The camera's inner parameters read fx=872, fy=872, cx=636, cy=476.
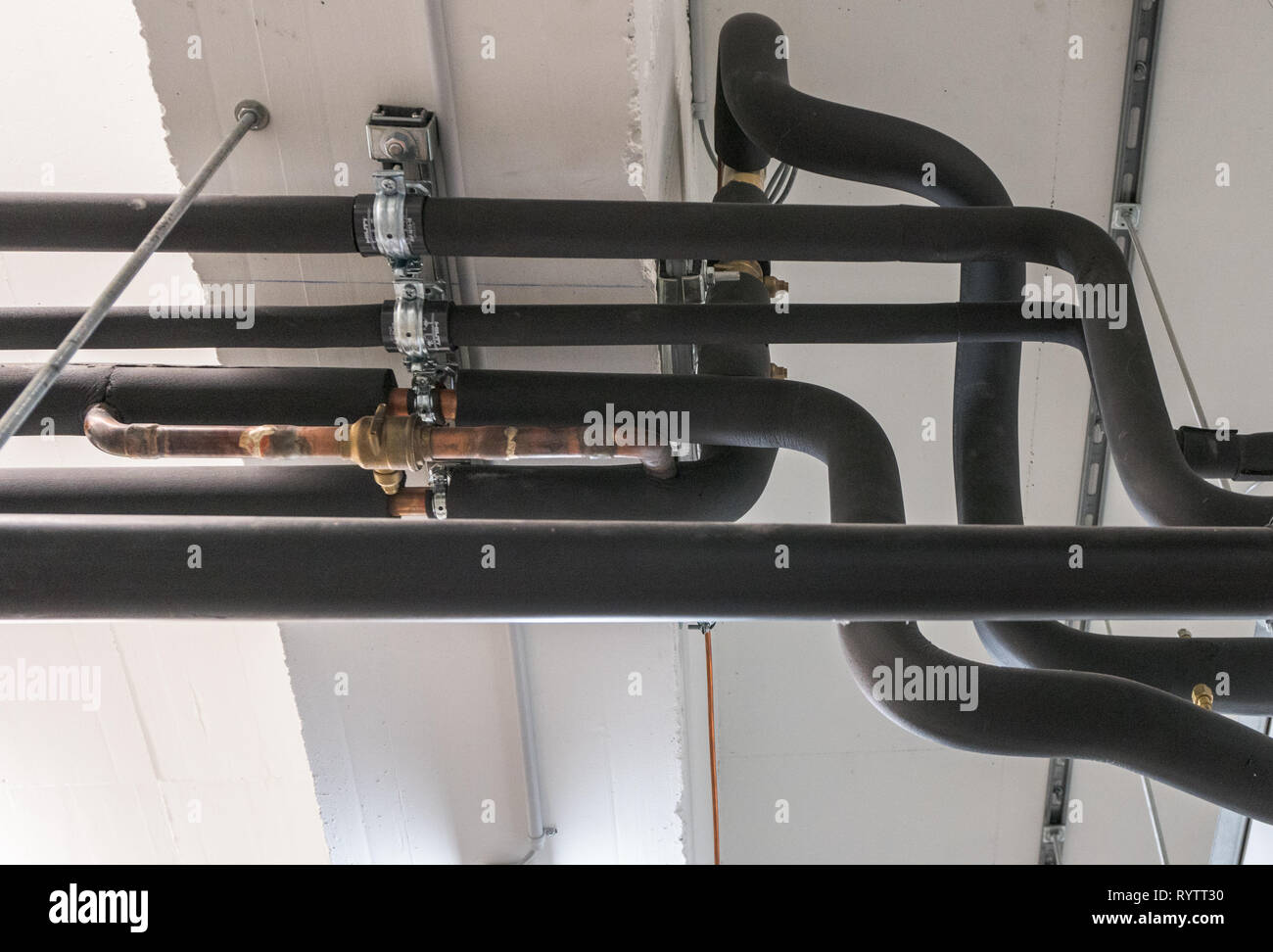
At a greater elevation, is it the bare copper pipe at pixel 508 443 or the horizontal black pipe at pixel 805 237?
the horizontal black pipe at pixel 805 237

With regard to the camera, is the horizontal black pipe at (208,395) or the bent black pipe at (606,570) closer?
the bent black pipe at (606,570)

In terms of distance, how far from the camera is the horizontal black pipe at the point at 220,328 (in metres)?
0.80

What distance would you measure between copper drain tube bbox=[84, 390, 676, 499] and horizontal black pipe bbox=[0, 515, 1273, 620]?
27cm

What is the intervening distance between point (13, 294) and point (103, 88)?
1.04ft

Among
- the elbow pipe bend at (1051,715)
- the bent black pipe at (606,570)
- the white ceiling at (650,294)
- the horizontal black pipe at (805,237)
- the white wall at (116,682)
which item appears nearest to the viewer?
the bent black pipe at (606,570)

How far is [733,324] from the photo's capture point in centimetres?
82

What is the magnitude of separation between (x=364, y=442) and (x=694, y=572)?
0.37 meters

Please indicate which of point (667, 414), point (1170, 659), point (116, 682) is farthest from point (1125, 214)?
point (116, 682)

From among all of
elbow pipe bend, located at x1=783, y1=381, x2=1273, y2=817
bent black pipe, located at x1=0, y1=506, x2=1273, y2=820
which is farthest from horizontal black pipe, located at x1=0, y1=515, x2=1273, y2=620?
elbow pipe bend, located at x1=783, y1=381, x2=1273, y2=817

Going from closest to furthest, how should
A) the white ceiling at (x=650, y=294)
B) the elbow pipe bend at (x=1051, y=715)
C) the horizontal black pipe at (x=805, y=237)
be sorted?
the elbow pipe bend at (x=1051, y=715) → the horizontal black pipe at (x=805, y=237) → the white ceiling at (x=650, y=294)

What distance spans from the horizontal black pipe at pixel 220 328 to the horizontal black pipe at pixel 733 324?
0.11ft

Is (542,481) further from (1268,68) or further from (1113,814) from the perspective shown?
(1113,814)

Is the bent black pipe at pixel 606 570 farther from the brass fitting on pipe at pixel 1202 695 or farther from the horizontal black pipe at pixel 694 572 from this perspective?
the brass fitting on pipe at pixel 1202 695

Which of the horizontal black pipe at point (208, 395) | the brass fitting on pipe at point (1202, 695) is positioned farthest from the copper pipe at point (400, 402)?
the brass fitting on pipe at point (1202, 695)
